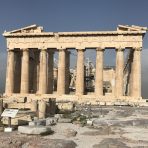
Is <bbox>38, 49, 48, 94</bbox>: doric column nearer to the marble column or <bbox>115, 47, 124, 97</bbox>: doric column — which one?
the marble column

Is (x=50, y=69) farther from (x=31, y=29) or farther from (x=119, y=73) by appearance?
(x=119, y=73)

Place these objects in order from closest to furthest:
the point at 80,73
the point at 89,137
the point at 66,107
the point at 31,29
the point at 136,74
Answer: the point at 89,137 → the point at 66,107 → the point at 136,74 → the point at 80,73 → the point at 31,29

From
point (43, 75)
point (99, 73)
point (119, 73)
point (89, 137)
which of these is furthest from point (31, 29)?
point (89, 137)

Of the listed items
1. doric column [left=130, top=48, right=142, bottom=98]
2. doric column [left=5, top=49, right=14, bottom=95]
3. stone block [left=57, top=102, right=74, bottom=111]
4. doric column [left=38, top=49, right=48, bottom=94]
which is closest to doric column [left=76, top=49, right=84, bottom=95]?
doric column [left=38, top=49, right=48, bottom=94]

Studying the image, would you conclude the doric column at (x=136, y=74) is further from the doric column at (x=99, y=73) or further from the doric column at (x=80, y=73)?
the doric column at (x=80, y=73)

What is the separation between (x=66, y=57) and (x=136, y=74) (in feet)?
35.3

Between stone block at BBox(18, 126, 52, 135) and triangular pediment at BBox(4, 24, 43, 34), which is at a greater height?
triangular pediment at BBox(4, 24, 43, 34)

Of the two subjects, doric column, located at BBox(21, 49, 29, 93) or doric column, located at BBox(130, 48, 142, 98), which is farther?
doric column, located at BBox(21, 49, 29, 93)

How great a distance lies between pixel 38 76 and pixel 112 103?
15517 mm

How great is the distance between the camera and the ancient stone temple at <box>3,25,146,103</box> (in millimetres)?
45406

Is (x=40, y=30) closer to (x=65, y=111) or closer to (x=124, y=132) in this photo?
(x=65, y=111)

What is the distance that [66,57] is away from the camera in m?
49.7

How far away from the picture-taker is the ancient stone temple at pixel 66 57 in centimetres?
4541

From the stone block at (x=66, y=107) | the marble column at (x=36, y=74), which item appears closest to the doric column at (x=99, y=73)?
the marble column at (x=36, y=74)
